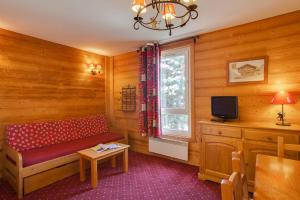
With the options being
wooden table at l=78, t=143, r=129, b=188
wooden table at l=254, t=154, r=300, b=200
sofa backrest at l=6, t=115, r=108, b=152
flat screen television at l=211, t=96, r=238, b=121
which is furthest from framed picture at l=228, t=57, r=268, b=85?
sofa backrest at l=6, t=115, r=108, b=152

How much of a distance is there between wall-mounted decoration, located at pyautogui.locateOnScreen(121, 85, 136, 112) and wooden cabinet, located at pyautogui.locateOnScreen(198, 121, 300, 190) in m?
1.91

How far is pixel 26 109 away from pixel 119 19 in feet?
7.39

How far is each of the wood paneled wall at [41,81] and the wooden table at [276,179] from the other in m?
3.46

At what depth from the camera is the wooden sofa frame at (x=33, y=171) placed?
2.25 meters

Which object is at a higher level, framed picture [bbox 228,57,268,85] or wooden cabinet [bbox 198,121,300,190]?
framed picture [bbox 228,57,268,85]

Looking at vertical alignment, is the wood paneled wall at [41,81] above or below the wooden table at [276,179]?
above

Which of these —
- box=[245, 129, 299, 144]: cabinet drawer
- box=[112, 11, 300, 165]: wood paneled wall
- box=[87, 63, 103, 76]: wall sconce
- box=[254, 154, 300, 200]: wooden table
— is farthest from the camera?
box=[87, 63, 103, 76]: wall sconce

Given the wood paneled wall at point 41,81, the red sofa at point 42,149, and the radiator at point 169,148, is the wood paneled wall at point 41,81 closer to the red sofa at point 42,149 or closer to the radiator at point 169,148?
the red sofa at point 42,149

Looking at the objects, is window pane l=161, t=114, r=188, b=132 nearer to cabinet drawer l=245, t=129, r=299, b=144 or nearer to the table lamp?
cabinet drawer l=245, t=129, r=299, b=144

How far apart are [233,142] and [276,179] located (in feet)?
4.22

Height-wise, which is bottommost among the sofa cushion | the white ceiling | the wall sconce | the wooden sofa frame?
the wooden sofa frame

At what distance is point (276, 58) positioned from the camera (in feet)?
7.96

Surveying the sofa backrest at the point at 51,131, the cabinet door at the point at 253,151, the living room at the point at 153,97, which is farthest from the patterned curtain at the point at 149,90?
the cabinet door at the point at 253,151

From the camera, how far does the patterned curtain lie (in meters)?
3.49
